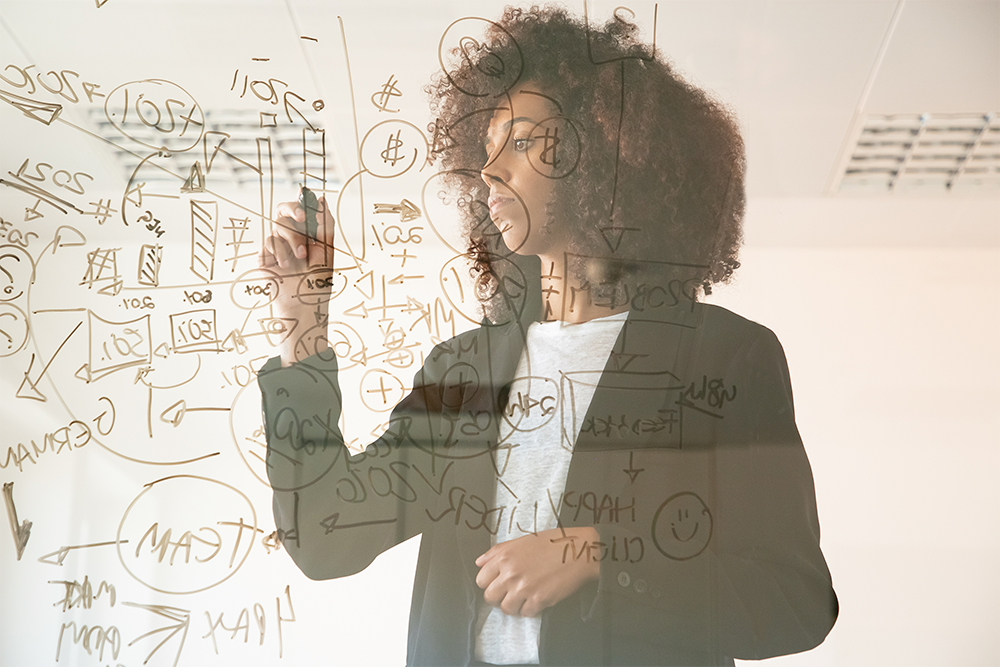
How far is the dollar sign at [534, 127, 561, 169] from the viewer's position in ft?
3.67

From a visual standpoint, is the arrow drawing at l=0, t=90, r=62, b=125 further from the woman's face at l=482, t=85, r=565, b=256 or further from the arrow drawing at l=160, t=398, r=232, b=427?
the woman's face at l=482, t=85, r=565, b=256

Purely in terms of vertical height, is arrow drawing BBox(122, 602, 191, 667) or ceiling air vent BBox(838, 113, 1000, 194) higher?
ceiling air vent BBox(838, 113, 1000, 194)

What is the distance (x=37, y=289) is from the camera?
3.71ft

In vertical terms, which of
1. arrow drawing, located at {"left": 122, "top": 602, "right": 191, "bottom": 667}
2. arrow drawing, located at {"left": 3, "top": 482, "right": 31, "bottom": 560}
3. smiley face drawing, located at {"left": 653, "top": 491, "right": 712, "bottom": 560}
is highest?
smiley face drawing, located at {"left": 653, "top": 491, "right": 712, "bottom": 560}

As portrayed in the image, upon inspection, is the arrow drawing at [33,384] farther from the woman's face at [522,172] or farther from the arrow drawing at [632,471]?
the arrow drawing at [632,471]

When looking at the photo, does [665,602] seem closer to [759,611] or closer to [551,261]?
[759,611]

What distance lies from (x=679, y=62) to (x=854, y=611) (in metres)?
0.83

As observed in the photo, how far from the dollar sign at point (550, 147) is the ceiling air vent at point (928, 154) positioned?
45cm

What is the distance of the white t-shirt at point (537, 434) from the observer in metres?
1.03

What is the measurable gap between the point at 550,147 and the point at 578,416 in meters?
0.40

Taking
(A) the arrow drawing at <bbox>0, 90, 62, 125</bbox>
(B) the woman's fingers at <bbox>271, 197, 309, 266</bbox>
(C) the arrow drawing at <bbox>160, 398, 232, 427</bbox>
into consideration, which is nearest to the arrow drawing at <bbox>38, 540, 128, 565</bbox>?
(C) the arrow drawing at <bbox>160, 398, 232, 427</bbox>

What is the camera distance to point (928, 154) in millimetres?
1162

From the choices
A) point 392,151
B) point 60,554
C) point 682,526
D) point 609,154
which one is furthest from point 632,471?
point 60,554

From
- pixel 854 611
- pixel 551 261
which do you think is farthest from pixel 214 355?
pixel 854 611
